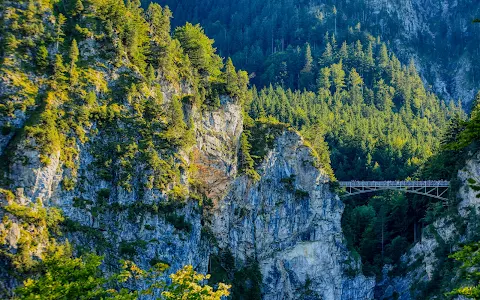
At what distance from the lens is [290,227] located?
260ft

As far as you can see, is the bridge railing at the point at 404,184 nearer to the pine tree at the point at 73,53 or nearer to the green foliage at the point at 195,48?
the green foliage at the point at 195,48

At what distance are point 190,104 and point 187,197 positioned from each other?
549 inches

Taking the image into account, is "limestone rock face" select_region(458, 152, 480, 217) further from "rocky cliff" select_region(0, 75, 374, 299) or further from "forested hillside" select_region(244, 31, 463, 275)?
"rocky cliff" select_region(0, 75, 374, 299)

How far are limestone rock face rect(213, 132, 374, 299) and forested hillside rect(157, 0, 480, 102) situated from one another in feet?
255

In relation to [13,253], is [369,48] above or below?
above

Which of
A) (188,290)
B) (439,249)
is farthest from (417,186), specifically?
(188,290)

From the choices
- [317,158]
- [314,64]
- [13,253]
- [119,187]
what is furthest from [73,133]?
[314,64]

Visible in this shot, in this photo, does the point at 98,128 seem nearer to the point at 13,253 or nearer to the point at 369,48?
the point at 13,253

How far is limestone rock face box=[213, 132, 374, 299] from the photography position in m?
76.6

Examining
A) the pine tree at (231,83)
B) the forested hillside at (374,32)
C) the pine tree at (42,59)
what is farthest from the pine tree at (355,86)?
the pine tree at (42,59)

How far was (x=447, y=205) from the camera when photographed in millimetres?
74938

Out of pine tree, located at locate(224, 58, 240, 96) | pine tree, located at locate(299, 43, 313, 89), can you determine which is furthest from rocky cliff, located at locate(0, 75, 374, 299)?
pine tree, located at locate(299, 43, 313, 89)

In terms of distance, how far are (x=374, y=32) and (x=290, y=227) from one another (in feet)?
353

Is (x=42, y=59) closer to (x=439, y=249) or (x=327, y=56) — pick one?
(x=439, y=249)
